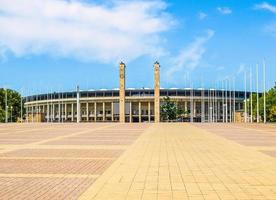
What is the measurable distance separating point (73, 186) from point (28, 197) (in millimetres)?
1399

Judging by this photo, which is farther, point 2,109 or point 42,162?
point 2,109

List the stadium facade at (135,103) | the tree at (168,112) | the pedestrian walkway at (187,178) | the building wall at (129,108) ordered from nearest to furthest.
A: the pedestrian walkway at (187,178) → the tree at (168,112) → the stadium facade at (135,103) → the building wall at (129,108)

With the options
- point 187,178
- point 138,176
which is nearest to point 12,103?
point 138,176

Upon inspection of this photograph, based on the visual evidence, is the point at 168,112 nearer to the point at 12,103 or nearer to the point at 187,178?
the point at 12,103

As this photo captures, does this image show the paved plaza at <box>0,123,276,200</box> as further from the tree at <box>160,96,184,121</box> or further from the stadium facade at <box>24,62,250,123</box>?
the stadium facade at <box>24,62,250,123</box>

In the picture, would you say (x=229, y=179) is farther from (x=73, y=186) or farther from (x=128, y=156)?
(x=128, y=156)

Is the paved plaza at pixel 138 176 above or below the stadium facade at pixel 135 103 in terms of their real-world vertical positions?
below

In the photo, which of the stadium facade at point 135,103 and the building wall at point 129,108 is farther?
the building wall at point 129,108

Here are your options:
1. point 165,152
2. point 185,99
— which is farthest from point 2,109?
point 165,152

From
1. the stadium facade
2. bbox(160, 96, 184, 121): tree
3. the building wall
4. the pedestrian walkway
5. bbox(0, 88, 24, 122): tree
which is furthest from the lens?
the building wall

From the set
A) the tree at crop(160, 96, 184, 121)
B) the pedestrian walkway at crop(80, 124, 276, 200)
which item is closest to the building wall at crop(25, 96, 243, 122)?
the tree at crop(160, 96, 184, 121)

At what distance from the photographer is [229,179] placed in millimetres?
10531

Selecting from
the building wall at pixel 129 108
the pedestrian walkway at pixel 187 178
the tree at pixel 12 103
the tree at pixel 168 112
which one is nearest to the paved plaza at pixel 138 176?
the pedestrian walkway at pixel 187 178

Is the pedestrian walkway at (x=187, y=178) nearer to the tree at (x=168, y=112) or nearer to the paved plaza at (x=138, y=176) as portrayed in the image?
the paved plaza at (x=138, y=176)
